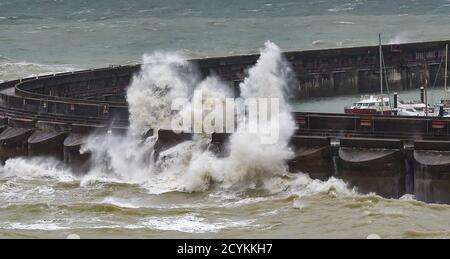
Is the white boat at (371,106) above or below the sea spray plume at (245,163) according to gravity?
above

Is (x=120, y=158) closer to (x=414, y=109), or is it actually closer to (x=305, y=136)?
(x=305, y=136)

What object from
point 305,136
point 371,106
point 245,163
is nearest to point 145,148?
point 245,163

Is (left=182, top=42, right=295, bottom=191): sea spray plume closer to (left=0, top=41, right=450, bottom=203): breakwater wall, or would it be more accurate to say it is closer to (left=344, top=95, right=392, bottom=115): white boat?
(left=0, top=41, right=450, bottom=203): breakwater wall

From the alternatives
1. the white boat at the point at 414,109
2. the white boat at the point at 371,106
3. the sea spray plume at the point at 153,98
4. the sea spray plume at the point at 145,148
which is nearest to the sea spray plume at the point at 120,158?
the sea spray plume at the point at 145,148

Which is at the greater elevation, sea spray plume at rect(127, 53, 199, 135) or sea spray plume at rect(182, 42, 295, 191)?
sea spray plume at rect(127, 53, 199, 135)

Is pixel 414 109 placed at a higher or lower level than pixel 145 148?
higher

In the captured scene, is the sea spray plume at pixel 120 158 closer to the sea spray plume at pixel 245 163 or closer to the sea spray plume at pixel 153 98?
the sea spray plume at pixel 153 98

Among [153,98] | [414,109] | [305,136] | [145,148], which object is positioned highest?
[153,98]

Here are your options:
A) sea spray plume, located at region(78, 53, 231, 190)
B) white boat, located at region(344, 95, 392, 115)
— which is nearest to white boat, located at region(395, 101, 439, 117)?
white boat, located at region(344, 95, 392, 115)

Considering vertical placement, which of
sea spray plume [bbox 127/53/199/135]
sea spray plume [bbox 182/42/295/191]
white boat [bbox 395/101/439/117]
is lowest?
sea spray plume [bbox 182/42/295/191]

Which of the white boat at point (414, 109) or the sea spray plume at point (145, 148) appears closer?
the sea spray plume at point (145, 148)

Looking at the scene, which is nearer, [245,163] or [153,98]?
[245,163]

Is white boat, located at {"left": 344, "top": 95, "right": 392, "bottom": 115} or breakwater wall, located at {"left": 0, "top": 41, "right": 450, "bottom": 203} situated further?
white boat, located at {"left": 344, "top": 95, "right": 392, "bottom": 115}
